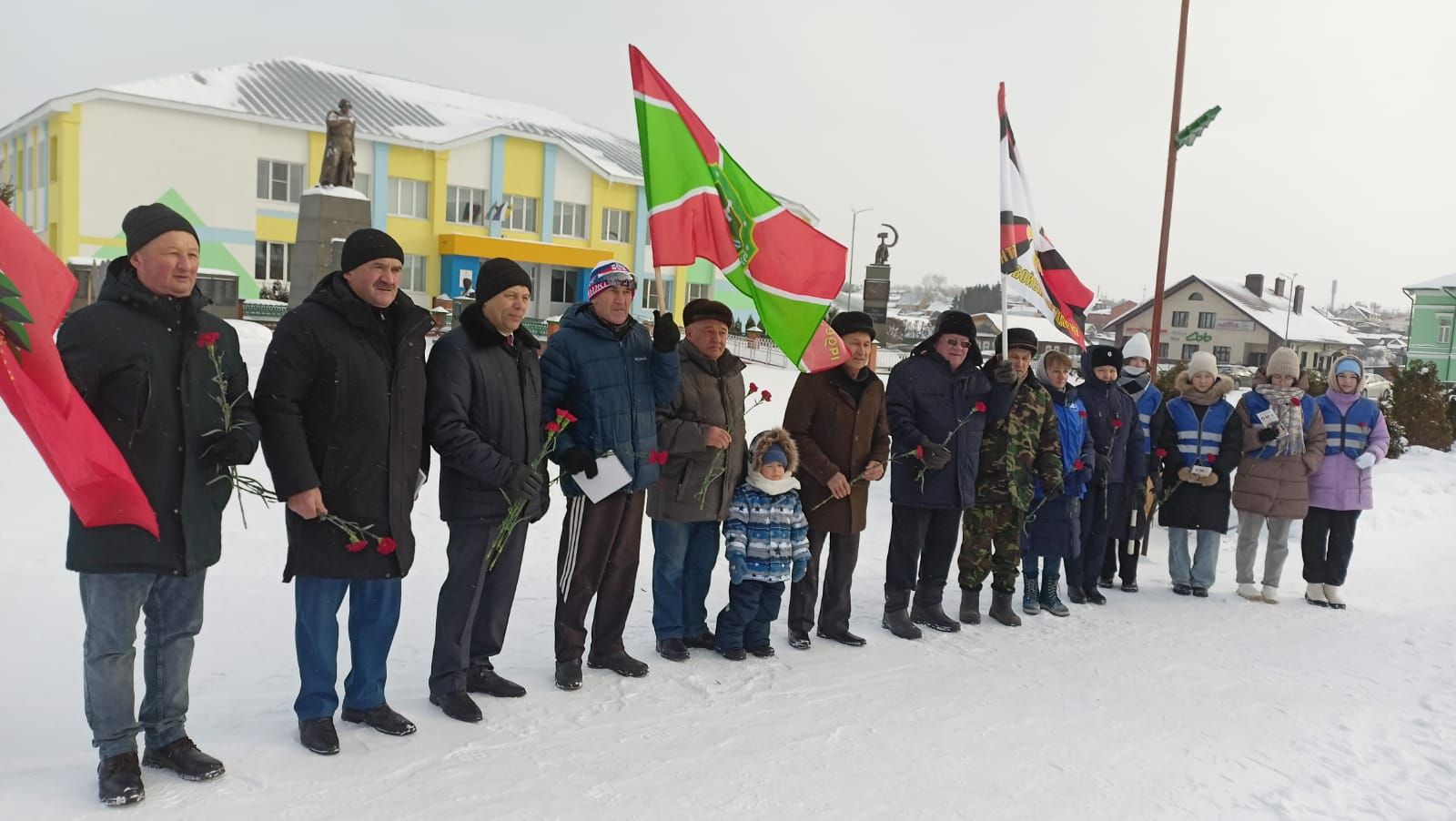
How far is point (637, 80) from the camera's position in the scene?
5.13 meters

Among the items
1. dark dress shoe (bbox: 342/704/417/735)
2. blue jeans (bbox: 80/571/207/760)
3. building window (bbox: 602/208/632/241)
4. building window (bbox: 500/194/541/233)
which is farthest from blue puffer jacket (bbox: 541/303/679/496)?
building window (bbox: 602/208/632/241)

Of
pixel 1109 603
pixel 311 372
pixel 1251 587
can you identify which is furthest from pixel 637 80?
pixel 1251 587

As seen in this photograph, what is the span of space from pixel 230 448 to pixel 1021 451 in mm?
4841

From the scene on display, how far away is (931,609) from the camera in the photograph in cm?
645

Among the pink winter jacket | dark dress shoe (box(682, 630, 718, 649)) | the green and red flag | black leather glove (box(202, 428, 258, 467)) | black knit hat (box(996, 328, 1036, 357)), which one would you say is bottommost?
dark dress shoe (box(682, 630, 718, 649))

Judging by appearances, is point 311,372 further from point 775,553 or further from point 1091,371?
point 1091,371

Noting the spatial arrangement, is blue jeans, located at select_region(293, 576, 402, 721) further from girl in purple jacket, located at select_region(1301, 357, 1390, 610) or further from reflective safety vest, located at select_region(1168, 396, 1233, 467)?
girl in purple jacket, located at select_region(1301, 357, 1390, 610)

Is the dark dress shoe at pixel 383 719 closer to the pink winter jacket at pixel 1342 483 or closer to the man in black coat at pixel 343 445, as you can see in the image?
the man in black coat at pixel 343 445

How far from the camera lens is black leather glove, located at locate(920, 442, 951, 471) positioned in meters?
6.03

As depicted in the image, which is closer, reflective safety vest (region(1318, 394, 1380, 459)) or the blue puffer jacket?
the blue puffer jacket

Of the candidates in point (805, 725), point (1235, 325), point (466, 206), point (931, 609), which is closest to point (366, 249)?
point (805, 725)

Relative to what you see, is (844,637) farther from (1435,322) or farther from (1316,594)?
(1435,322)

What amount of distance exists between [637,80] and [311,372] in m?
2.35

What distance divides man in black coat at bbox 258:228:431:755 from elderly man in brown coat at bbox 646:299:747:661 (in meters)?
1.53
